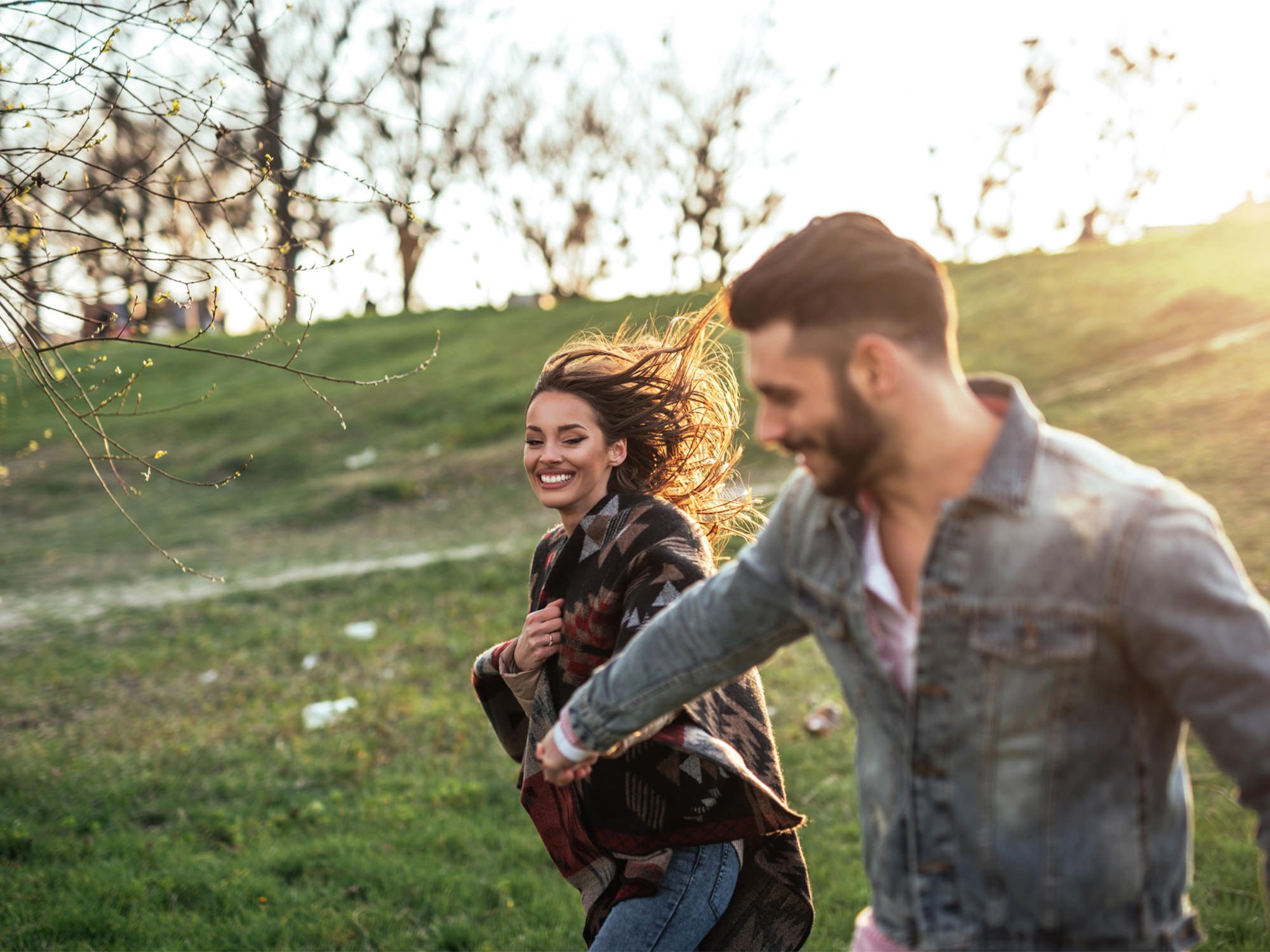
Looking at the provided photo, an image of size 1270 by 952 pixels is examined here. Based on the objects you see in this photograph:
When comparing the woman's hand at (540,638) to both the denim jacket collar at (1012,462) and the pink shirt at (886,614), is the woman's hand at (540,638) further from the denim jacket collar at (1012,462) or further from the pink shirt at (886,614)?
the denim jacket collar at (1012,462)

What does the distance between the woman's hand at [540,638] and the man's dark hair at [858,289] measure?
1.53m

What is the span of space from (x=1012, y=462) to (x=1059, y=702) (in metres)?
0.36

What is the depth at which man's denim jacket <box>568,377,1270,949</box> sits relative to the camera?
1.49m

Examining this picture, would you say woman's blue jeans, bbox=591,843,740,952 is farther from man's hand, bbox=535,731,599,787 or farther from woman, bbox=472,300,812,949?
man's hand, bbox=535,731,599,787

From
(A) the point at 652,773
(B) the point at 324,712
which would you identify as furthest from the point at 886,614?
(B) the point at 324,712

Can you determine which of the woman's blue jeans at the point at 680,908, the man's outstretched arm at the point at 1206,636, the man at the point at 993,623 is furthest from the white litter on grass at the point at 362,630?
the man's outstretched arm at the point at 1206,636

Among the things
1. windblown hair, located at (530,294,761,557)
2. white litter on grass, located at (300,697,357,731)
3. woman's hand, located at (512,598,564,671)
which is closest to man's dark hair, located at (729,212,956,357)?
windblown hair, located at (530,294,761,557)

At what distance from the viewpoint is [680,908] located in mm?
2811

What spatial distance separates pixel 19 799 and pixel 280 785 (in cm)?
145

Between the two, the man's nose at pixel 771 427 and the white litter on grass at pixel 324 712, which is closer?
the man's nose at pixel 771 427

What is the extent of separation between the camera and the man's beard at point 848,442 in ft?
5.57

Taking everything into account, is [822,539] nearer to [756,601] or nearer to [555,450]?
[756,601]

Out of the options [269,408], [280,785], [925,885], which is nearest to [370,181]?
[925,885]

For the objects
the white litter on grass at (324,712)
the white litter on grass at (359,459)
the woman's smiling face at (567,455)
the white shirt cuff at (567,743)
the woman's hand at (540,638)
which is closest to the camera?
the white shirt cuff at (567,743)
